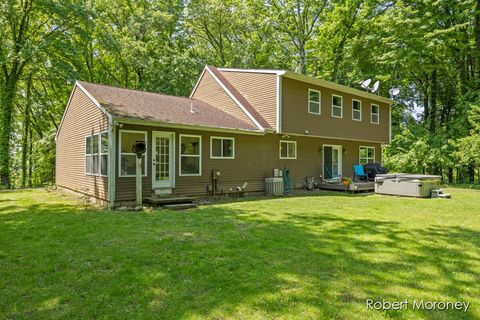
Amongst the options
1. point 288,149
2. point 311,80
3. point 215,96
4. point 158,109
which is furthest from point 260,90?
point 158,109

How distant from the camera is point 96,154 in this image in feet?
33.7

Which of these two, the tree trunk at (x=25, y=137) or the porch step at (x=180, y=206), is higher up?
the tree trunk at (x=25, y=137)

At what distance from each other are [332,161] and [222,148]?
7339mm

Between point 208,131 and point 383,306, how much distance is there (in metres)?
8.63

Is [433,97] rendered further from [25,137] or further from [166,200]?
[25,137]

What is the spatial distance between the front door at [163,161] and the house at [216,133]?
0.10 feet

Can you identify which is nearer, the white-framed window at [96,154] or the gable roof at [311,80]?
the white-framed window at [96,154]

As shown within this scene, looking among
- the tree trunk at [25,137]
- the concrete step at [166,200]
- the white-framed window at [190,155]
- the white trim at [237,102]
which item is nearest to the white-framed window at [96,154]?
the concrete step at [166,200]

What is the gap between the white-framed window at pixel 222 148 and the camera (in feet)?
36.9

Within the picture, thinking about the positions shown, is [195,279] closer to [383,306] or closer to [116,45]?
[383,306]

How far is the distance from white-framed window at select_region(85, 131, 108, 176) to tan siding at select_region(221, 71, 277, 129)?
6338mm

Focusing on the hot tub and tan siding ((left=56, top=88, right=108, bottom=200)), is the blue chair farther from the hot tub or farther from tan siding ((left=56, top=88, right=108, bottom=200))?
tan siding ((left=56, top=88, right=108, bottom=200))

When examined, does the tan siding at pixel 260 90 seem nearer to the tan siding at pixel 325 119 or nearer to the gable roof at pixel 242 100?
the gable roof at pixel 242 100

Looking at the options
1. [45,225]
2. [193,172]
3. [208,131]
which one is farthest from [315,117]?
[45,225]
